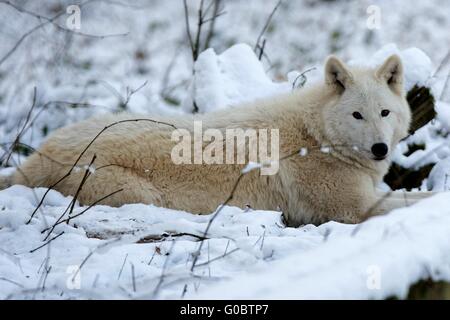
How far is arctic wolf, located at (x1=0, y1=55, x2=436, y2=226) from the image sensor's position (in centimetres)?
505

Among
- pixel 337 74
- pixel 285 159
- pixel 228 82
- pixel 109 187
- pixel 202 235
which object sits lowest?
pixel 202 235

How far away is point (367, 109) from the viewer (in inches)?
203

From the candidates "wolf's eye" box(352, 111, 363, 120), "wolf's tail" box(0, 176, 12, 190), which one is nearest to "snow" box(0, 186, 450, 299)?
"wolf's tail" box(0, 176, 12, 190)

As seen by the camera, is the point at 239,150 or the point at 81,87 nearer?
the point at 239,150

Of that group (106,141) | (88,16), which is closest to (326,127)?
(106,141)

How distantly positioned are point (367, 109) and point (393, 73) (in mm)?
519

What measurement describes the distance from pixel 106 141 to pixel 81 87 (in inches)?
196

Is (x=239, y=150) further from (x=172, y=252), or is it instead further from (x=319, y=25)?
(x=319, y=25)

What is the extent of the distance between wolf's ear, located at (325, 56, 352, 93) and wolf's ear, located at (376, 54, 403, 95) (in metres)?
0.29

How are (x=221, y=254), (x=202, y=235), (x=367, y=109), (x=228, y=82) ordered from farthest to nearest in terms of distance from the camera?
1. (x=228, y=82)
2. (x=367, y=109)
3. (x=202, y=235)
4. (x=221, y=254)

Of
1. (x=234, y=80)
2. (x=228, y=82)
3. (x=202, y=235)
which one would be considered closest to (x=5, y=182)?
(x=202, y=235)

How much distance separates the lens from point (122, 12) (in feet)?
52.9

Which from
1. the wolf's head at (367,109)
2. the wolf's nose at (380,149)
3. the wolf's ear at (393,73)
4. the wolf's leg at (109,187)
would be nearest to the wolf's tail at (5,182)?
the wolf's leg at (109,187)

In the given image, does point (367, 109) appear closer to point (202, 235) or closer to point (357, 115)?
point (357, 115)
